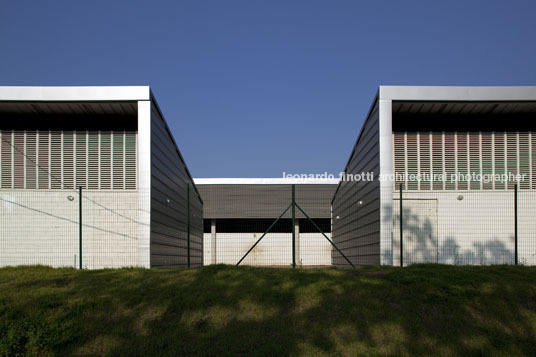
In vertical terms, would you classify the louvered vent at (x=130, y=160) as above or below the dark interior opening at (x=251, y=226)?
above

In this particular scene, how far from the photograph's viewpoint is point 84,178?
11.6 m

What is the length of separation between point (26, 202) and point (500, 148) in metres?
13.9

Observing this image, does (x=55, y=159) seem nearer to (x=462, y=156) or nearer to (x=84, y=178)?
(x=84, y=178)

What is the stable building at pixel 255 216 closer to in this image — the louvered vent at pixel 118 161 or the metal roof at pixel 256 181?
the metal roof at pixel 256 181

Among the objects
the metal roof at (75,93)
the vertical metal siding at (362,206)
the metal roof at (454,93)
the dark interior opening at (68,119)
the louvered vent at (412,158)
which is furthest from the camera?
the louvered vent at (412,158)

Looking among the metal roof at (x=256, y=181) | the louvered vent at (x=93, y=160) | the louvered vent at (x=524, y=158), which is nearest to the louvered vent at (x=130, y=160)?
the louvered vent at (x=93, y=160)

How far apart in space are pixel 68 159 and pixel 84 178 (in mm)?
743

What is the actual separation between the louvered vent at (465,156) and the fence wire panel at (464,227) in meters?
0.32

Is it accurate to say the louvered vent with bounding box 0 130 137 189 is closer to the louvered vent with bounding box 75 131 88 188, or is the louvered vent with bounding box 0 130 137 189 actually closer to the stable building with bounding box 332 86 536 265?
the louvered vent with bounding box 75 131 88 188

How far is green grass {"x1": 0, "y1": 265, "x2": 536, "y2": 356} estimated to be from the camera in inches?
207

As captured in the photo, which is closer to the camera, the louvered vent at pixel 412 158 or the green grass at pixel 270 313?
the green grass at pixel 270 313

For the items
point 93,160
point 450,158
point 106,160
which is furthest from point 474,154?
point 93,160

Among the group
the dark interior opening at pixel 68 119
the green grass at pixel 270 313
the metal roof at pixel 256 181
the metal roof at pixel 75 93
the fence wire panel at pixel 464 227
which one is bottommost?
the green grass at pixel 270 313

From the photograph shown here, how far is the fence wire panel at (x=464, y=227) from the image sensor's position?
11.5 meters
